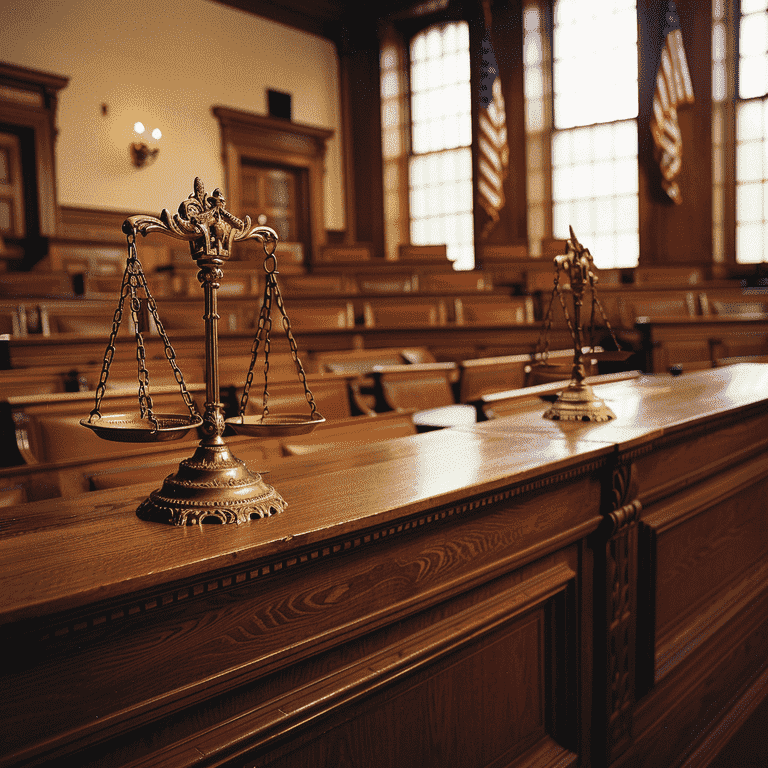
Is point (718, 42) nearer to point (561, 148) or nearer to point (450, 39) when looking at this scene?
point (561, 148)

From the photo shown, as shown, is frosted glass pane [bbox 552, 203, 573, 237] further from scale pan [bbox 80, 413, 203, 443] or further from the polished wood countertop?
scale pan [bbox 80, 413, 203, 443]

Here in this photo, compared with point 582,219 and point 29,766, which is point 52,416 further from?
point 582,219

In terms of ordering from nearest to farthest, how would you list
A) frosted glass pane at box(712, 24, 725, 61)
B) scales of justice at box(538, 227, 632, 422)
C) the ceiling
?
scales of justice at box(538, 227, 632, 422), frosted glass pane at box(712, 24, 725, 61), the ceiling

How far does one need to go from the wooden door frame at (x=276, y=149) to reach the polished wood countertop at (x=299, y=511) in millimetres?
6504

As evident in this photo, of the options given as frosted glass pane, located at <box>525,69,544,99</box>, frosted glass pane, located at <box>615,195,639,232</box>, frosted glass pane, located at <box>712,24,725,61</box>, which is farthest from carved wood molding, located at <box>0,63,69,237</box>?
frosted glass pane, located at <box>712,24,725,61</box>

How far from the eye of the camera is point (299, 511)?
2.93 feet

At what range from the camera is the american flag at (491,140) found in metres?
7.60

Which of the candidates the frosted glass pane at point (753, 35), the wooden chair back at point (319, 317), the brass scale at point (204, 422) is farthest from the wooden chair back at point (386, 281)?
the brass scale at point (204, 422)

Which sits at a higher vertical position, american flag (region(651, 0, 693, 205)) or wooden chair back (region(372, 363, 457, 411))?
american flag (region(651, 0, 693, 205))

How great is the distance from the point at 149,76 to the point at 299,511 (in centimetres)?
728

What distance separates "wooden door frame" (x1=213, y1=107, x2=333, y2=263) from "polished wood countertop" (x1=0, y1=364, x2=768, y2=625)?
6.50 meters

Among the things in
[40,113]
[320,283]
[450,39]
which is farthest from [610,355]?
[450,39]

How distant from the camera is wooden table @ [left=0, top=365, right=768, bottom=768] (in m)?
0.68

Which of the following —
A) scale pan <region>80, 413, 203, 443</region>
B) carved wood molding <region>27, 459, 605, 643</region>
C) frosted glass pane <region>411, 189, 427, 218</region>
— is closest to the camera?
carved wood molding <region>27, 459, 605, 643</region>
